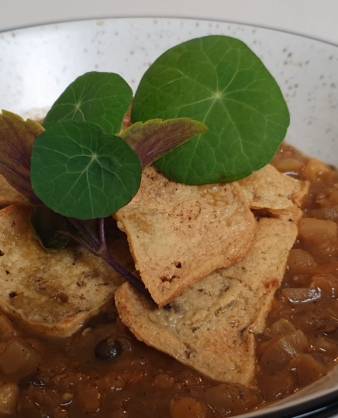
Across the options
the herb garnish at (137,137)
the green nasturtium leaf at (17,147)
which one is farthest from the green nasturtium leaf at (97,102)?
the green nasturtium leaf at (17,147)

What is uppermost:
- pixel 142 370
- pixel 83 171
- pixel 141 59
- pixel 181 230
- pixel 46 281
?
pixel 83 171

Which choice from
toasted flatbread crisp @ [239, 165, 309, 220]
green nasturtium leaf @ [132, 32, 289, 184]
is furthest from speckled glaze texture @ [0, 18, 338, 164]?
green nasturtium leaf @ [132, 32, 289, 184]

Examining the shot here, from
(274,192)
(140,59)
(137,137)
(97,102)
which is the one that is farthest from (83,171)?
(140,59)

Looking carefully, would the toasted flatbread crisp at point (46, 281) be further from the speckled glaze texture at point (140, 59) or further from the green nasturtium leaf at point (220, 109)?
the speckled glaze texture at point (140, 59)

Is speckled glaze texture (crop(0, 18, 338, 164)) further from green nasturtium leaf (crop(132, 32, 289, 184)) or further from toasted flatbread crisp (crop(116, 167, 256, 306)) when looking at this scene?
toasted flatbread crisp (crop(116, 167, 256, 306))

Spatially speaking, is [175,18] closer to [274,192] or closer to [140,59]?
[140,59]

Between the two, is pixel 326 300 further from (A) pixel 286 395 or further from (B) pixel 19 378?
(B) pixel 19 378

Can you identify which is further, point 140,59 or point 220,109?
point 140,59
